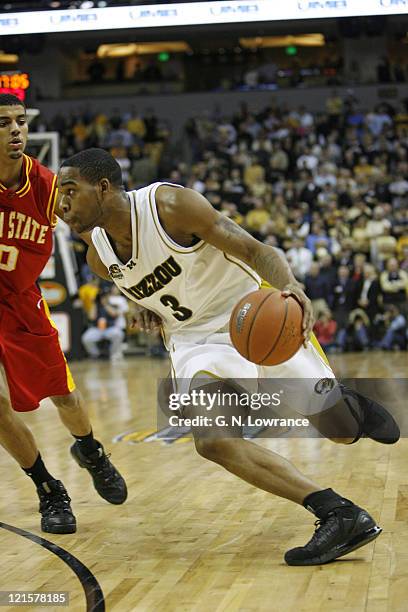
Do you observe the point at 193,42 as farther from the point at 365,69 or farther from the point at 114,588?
the point at 114,588

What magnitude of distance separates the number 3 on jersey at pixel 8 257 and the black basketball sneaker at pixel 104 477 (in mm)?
931

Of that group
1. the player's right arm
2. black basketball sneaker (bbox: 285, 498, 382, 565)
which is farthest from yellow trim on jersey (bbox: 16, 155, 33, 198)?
black basketball sneaker (bbox: 285, 498, 382, 565)

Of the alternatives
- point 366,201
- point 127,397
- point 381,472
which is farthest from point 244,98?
point 381,472

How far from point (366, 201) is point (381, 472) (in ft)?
35.0

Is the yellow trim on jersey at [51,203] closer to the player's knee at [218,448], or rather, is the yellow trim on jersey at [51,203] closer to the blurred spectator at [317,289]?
the player's knee at [218,448]

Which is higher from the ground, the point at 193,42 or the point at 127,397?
Answer: the point at 193,42

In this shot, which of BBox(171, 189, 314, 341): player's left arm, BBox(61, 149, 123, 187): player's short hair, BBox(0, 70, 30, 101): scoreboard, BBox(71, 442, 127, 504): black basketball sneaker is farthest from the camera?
BBox(0, 70, 30, 101): scoreboard

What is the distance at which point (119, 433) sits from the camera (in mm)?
6805

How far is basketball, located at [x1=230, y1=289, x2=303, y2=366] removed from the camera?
3.18m

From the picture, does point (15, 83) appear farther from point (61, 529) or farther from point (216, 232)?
point (216, 232)

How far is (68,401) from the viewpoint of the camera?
14.3 feet

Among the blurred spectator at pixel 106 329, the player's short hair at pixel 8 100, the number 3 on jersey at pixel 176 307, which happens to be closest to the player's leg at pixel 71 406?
the number 3 on jersey at pixel 176 307

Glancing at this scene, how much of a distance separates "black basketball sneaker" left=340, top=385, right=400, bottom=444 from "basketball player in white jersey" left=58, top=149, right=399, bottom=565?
104 millimetres

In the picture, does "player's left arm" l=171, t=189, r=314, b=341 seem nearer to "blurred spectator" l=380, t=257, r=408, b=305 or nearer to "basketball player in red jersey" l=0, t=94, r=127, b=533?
"basketball player in red jersey" l=0, t=94, r=127, b=533
